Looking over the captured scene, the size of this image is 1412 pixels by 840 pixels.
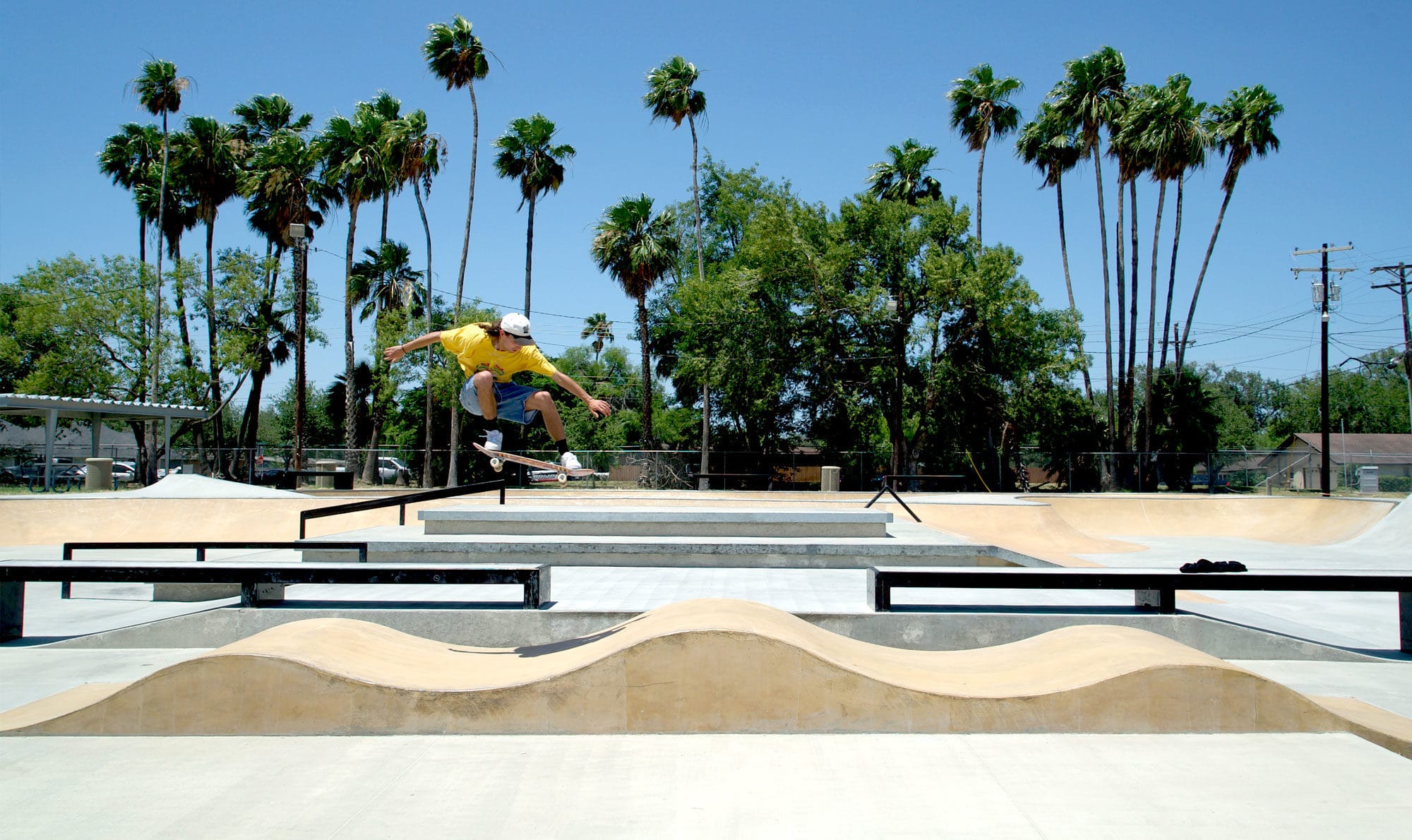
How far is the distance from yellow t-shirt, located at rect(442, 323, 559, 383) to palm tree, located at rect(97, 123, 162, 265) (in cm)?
4018

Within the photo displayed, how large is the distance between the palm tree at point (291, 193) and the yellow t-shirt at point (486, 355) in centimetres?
2543

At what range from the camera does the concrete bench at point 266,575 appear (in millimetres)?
6961

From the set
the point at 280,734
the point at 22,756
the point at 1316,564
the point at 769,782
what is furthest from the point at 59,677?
the point at 1316,564

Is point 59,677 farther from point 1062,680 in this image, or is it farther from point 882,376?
point 882,376

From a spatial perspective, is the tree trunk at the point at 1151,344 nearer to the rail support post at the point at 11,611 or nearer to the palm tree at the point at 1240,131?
the palm tree at the point at 1240,131

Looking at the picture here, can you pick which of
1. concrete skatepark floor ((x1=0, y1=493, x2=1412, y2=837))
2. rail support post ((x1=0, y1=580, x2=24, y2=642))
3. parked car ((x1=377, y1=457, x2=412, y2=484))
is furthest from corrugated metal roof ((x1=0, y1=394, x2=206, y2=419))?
concrete skatepark floor ((x1=0, y1=493, x2=1412, y2=837))

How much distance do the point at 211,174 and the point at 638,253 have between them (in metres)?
20.0

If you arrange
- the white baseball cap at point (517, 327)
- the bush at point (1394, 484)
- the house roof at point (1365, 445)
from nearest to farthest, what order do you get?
the white baseball cap at point (517, 327)
the bush at point (1394, 484)
the house roof at point (1365, 445)

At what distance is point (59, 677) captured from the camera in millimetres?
6219

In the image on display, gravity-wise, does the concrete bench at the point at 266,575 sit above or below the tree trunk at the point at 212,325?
below

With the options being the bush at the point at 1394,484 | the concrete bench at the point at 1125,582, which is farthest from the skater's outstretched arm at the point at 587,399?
the bush at the point at 1394,484

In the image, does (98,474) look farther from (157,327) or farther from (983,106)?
(983,106)

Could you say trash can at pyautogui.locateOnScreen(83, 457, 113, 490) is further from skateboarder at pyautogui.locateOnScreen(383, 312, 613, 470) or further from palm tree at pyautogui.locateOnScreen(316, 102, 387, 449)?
skateboarder at pyautogui.locateOnScreen(383, 312, 613, 470)

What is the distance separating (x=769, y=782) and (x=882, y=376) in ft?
96.2
